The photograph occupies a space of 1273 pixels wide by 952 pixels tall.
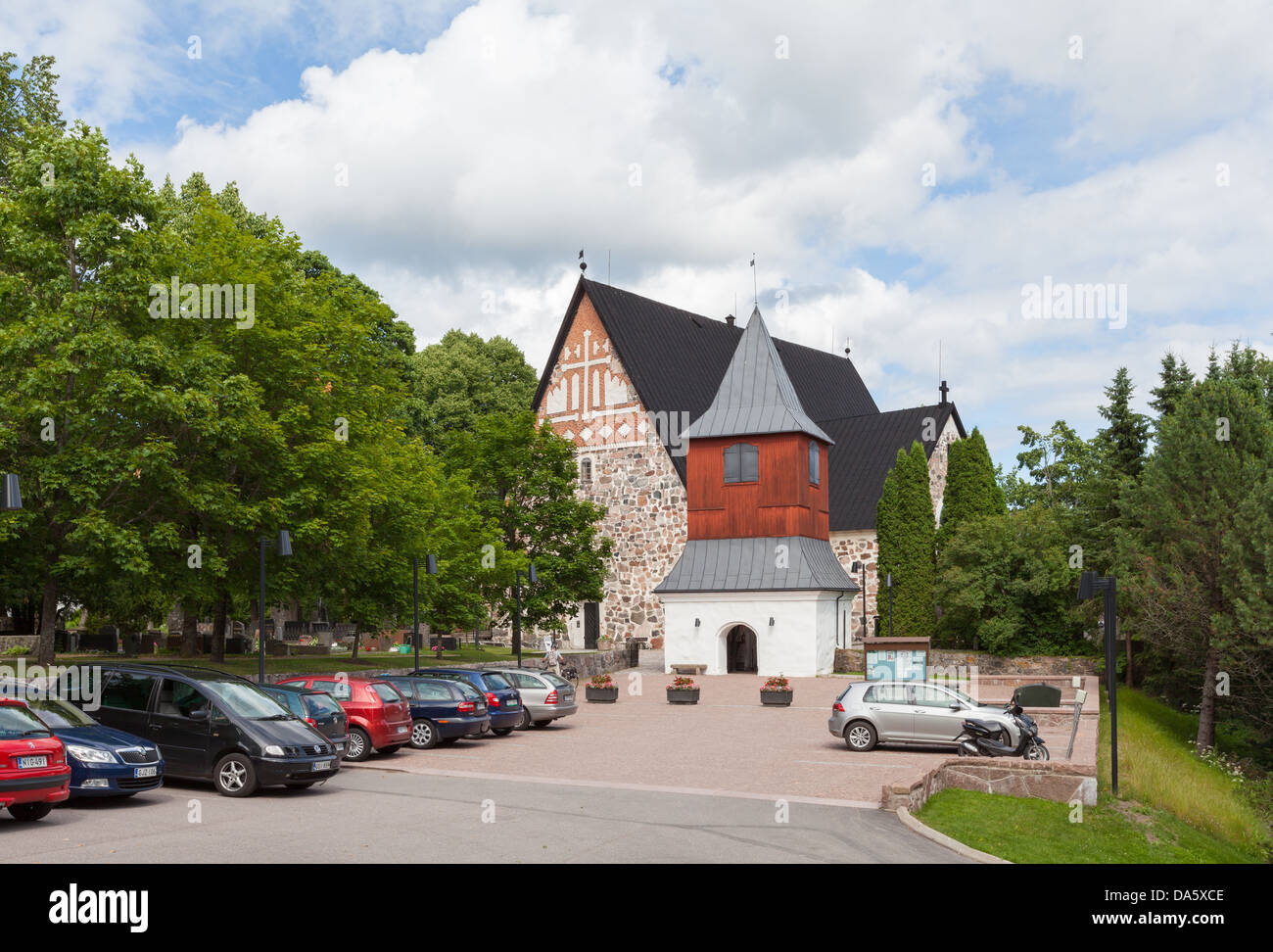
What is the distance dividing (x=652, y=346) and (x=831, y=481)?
11.5 meters

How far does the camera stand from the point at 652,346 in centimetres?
5906

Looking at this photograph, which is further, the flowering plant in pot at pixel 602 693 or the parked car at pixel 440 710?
the flowering plant in pot at pixel 602 693

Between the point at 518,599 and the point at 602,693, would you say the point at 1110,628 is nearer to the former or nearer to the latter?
the point at 602,693

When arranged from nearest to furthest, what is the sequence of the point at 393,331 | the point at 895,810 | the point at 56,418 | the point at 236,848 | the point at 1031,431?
the point at 236,848
the point at 895,810
the point at 56,418
the point at 393,331
the point at 1031,431

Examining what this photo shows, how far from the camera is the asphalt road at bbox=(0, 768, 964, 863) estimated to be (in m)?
11.8

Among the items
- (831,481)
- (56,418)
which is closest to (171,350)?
(56,418)

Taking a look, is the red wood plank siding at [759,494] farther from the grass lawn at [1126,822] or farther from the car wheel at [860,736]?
the car wheel at [860,736]

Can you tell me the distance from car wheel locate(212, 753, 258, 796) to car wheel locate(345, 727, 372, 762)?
4.66 m

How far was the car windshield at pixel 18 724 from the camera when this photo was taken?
520 inches

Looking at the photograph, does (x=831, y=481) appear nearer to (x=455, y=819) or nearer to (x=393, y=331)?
(x=393, y=331)

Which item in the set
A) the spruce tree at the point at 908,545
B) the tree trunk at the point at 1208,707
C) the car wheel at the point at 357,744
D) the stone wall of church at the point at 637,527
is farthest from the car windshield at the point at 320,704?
the stone wall of church at the point at 637,527

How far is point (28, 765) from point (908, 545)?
4293cm

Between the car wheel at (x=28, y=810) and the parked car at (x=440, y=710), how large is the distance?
9403 millimetres

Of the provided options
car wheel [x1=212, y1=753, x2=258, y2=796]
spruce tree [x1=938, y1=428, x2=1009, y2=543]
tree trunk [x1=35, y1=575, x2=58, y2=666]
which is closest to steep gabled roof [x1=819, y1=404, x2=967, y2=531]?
spruce tree [x1=938, y1=428, x2=1009, y2=543]
